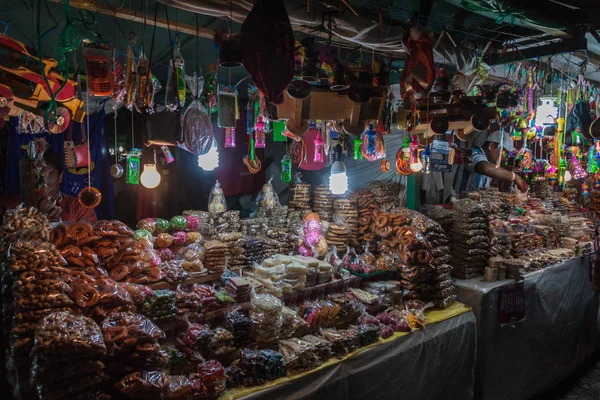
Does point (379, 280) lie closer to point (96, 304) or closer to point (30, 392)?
point (96, 304)

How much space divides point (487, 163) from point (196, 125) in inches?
173

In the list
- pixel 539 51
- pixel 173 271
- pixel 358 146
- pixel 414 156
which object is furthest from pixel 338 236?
pixel 539 51

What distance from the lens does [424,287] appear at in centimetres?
349

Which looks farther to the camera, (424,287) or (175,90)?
(424,287)

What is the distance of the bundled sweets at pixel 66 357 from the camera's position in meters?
1.52

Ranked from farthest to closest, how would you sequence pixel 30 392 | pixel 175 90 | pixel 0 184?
pixel 0 184
pixel 175 90
pixel 30 392

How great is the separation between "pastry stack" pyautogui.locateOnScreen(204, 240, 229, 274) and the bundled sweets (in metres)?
1.08

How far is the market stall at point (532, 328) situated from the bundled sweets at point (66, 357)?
3.13 meters

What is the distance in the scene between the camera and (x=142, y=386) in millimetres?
1732

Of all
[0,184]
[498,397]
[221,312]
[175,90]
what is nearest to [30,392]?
[221,312]

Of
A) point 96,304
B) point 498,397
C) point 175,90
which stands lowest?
point 498,397

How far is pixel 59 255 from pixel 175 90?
1.01 metres

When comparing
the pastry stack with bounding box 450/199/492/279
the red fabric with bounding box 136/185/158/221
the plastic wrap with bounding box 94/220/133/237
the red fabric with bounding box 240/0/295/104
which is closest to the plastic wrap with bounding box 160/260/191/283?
the plastic wrap with bounding box 94/220/133/237

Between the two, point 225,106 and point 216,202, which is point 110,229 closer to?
point 225,106
